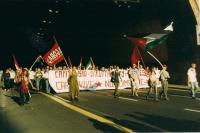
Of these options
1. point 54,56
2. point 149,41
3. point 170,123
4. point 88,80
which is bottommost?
point 170,123

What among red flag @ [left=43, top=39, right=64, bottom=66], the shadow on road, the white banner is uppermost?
red flag @ [left=43, top=39, right=64, bottom=66]

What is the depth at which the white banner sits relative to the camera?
24516 millimetres

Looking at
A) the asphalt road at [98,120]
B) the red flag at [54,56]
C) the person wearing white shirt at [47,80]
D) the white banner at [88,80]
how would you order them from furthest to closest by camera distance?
the white banner at [88,80], the person wearing white shirt at [47,80], the red flag at [54,56], the asphalt road at [98,120]

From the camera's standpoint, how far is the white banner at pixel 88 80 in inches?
965

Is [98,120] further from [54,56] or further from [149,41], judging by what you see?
[54,56]

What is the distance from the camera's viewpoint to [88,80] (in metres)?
26.0

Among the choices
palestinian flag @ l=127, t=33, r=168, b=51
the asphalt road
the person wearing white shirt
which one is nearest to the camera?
the asphalt road

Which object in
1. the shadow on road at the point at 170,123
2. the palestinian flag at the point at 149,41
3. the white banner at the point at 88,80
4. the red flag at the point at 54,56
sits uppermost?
the palestinian flag at the point at 149,41

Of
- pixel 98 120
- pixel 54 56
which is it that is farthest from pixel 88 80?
pixel 98 120

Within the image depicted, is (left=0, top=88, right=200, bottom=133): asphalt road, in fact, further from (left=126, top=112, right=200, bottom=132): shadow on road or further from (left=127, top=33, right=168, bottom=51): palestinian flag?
(left=127, top=33, right=168, bottom=51): palestinian flag

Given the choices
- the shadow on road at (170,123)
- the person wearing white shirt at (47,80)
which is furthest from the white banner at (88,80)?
the shadow on road at (170,123)

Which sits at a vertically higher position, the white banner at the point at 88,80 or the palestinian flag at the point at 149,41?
the palestinian flag at the point at 149,41

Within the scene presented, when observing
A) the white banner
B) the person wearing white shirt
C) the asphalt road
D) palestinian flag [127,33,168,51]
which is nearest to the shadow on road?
the asphalt road

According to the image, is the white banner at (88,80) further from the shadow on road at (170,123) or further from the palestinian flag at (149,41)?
the shadow on road at (170,123)
